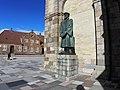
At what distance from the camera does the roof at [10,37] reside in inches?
1463

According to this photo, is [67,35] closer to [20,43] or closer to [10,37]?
[10,37]

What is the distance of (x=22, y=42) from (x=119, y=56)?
3887cm

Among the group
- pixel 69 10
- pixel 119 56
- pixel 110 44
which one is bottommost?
pixel 119 56

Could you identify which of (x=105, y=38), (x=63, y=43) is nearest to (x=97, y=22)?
(x=105, y=38)

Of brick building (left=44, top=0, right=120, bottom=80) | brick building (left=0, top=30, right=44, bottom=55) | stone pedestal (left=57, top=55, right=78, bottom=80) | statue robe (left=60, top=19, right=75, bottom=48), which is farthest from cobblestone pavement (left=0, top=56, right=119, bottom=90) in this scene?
brick building (left=0, top=30, right=44, bottom=55)

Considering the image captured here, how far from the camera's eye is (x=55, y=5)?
8641 mm

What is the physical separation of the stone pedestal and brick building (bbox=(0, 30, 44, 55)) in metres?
34.5

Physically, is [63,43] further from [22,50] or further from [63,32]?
[22,50]

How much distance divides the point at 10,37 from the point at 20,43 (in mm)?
3551

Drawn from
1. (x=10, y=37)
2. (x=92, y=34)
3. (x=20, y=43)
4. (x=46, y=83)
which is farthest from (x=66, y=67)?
(x=20, y=43)

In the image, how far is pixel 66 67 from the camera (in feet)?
19.7

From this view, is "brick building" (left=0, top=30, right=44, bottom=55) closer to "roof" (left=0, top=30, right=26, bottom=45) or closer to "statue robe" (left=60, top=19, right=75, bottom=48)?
"roof" (left=0, top=30, right=26, bottom=45)

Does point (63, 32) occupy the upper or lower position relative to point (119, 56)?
upper

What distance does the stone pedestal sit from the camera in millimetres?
5901
